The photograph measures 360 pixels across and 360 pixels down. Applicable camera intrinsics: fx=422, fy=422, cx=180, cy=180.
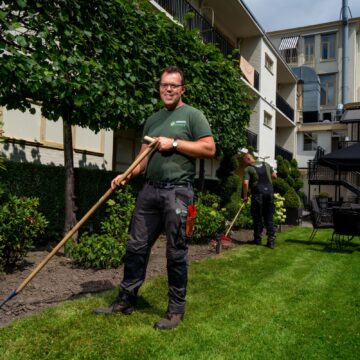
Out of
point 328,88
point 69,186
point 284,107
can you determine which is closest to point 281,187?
point 284,107

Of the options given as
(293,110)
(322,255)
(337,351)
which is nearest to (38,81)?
(337,351)

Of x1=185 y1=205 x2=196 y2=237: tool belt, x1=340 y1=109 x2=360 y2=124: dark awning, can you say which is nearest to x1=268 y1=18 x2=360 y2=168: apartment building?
x1=340 y1=109 x2=360 y2=124: dark awning

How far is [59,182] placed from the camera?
775cm

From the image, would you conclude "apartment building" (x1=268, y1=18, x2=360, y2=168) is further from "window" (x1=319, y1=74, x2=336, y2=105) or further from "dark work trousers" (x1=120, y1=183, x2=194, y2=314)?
"dark work trousers" (x1=120, y1=183, x2=194, y2=314)

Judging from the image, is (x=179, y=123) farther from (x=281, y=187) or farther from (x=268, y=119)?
(x=268, y=119)

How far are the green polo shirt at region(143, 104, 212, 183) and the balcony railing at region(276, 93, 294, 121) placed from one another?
75.9 feet

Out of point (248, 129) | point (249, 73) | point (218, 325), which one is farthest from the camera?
point (248, 129)

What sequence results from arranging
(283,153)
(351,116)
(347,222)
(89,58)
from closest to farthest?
(89,58) → (347,222) → (351,116) → (283,153)

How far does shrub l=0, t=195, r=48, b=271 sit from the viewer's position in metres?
5.30

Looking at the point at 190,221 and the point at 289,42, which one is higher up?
the point at 289,42

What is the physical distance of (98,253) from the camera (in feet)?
19.4

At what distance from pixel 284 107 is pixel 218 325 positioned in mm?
25183

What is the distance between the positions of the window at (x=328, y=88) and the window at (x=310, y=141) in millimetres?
3751

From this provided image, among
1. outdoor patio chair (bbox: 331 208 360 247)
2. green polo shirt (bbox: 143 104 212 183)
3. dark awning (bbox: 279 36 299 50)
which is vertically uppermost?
dark awning (bbox: 279 36 299 50)
